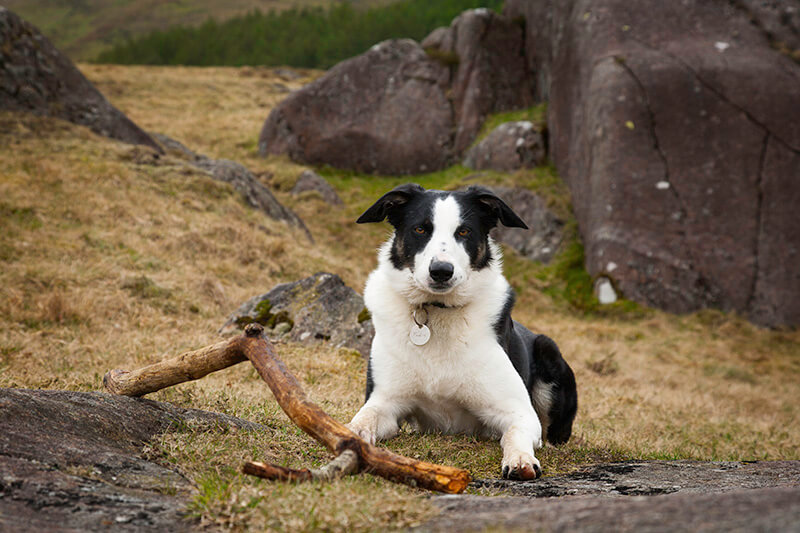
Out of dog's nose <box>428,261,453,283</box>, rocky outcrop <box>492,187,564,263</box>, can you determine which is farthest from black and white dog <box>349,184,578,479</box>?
rocky outcrop <box>492,187,564,263</box>

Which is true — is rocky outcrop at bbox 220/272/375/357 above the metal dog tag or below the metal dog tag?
below

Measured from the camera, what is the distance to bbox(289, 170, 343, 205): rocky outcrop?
17312 millimetres

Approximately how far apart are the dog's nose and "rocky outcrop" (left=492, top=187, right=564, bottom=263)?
36.9ft

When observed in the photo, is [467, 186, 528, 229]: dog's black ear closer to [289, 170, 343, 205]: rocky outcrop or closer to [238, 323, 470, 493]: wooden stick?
[238, 323, 470, 493]: wooden stick

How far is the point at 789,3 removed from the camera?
48.6ft

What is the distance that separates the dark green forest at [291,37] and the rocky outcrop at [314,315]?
143 feet

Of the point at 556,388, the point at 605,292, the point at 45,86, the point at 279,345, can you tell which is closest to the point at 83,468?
the point at 556,388

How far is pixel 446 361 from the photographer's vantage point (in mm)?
4172

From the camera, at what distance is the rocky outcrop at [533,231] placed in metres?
15.0

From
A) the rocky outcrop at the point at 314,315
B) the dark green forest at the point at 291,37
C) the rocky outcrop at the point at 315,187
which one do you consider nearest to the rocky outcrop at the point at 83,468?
the rocky outcrop at the point at 314,315

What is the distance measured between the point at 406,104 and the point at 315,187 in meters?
4.46

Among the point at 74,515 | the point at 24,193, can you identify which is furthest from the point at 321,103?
the point at 74,515

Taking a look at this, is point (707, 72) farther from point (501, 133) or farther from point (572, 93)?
point (501, 133)

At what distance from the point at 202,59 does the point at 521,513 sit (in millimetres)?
63472
